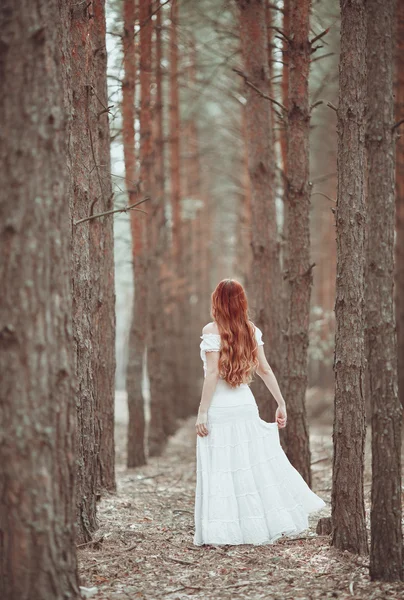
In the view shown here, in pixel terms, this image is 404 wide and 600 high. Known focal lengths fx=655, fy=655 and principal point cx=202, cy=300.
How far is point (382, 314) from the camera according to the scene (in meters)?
4.64

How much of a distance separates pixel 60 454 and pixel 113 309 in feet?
15.2

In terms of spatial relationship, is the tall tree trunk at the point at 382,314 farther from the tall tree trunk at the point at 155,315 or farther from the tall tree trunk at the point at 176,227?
the tall tree trunk at the point at 176,227

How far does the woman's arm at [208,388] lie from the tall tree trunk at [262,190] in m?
2.86

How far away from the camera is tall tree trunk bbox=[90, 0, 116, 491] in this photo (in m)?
7.79

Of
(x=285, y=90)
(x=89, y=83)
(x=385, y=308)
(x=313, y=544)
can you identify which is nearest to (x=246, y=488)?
(x=313, y=544)

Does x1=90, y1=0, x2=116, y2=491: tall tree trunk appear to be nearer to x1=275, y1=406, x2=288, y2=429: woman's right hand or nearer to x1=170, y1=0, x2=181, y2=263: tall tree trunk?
x1=275, y1=406, x2=288, y2=429: woman's right hand

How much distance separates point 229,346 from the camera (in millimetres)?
6121

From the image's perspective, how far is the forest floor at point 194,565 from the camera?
4723mm

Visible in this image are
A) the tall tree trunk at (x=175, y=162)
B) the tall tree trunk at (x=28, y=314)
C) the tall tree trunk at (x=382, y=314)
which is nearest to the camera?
the tall tree trunk at (x=28, y=314)

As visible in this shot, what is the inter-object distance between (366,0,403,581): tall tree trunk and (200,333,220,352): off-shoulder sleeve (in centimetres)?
177

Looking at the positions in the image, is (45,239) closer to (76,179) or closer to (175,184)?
(76,179)

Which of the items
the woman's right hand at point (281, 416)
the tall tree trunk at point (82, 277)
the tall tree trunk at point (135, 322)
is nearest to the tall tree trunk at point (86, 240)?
the tall tree trunk at point (82, 277)

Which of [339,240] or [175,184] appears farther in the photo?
[175,184]

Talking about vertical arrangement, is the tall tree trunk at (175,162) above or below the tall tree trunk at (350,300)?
above
